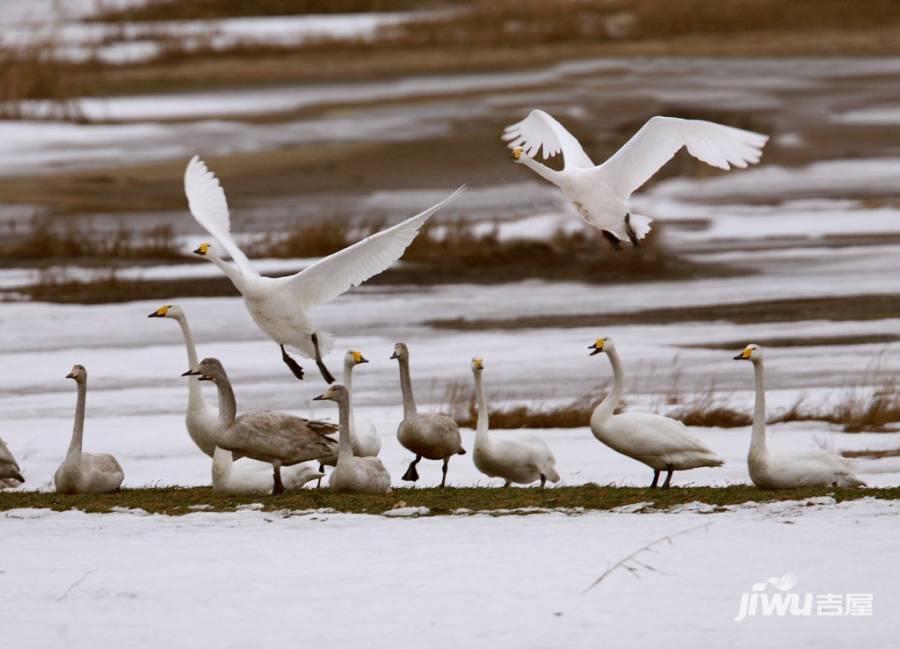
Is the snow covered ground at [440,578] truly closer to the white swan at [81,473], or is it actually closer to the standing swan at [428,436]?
the white swan at [81,473]

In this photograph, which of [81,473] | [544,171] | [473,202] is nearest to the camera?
[81,473]

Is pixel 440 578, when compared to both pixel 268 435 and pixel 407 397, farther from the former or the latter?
pixel 407 397

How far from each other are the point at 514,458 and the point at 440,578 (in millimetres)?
2704

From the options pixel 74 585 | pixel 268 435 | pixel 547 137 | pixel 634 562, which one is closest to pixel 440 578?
pixel 634 562

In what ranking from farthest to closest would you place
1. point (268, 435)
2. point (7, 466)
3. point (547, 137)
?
point (547, 137) < point (7, 466) < point (268, 435)

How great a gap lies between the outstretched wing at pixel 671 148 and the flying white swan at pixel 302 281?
6.87 feet

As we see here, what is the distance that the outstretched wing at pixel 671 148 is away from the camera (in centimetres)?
1309

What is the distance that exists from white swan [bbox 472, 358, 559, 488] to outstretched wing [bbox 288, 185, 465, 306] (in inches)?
64.5

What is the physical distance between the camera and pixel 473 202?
92.3ft

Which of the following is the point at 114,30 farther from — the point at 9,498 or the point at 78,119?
the point at 9,498

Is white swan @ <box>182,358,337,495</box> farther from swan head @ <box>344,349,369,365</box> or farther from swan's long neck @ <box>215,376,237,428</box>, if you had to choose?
swan head @ <box>344,349,369,365</box>

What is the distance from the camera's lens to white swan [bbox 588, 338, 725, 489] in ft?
35.8

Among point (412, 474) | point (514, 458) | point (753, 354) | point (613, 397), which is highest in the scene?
point (753, 354)

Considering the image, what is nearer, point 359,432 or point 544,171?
point 359,432
